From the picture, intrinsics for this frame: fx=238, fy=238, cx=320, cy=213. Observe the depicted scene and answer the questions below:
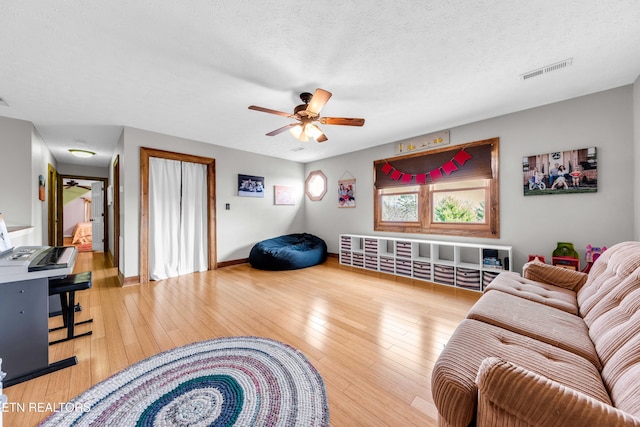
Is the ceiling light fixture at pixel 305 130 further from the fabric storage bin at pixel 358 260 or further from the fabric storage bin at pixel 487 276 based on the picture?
the fabric storage bin at pixel 487 276

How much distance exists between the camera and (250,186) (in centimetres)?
512

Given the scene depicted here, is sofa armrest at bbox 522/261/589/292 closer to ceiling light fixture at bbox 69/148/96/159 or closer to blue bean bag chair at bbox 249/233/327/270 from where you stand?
blue bean bag chair at bbox 249/233/327/270

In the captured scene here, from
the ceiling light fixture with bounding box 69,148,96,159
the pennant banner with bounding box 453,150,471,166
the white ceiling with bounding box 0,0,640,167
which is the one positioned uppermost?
the white ceiling with bounding box 0,0,640,167

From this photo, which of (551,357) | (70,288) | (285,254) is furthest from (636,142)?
(70,288)

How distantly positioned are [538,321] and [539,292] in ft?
1.99

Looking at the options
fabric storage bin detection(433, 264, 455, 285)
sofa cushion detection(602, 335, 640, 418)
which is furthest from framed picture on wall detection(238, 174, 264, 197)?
sofa cushion detection(602, 335, 640, 418)

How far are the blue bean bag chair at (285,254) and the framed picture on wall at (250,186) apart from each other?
3.50ft

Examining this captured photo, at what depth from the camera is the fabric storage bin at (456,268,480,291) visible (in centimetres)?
333

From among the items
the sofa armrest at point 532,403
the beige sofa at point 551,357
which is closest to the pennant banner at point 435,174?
the beige sofa at point 551,357

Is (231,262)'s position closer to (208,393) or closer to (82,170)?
(208,393)

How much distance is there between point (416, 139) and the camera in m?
4.21

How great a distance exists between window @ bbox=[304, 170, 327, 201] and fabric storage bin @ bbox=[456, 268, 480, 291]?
331 cm

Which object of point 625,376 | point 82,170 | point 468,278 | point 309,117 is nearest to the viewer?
point 625,376

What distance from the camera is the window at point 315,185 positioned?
5836 mm
